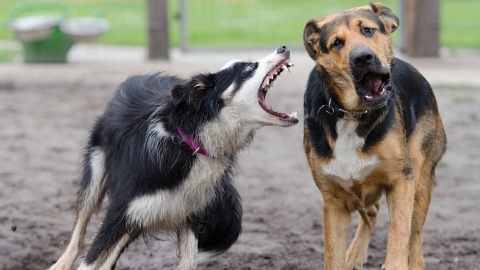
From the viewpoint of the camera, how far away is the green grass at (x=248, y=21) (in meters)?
17.4

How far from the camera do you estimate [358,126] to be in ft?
16.8

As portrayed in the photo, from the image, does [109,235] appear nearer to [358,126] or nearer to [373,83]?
[358,126]

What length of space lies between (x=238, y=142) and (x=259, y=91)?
31 cm

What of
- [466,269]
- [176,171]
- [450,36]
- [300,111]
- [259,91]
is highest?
[259,91]

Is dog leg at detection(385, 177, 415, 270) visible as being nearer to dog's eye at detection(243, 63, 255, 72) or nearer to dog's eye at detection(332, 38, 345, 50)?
dog's eye at detection(332, 38, 345, 50)

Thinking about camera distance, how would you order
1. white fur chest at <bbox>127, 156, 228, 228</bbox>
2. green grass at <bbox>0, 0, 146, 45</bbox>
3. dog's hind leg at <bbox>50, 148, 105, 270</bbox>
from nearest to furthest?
white fur chest at <bbox>127, 156, 228, 228</bbox>, dog's hind leg at <bbox>50, 148, 105, 270</bbox>, green grass at <bbox>0, 0, 146, 45</bbox>

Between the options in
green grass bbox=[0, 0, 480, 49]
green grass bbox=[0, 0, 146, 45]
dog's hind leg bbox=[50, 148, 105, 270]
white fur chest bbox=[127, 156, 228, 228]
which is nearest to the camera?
white fur chest bbox=[127, 156, 228, 228]

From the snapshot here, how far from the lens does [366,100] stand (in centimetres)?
484

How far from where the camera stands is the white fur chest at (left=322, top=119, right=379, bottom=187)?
200 inches

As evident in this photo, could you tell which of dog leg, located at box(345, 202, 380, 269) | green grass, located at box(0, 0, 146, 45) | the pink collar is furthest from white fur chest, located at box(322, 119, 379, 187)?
green grass, located at box(0, 0, 146, 45)

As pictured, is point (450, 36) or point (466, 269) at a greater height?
point (466, 269)

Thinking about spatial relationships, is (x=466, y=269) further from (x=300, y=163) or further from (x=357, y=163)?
(x=300, y=163)

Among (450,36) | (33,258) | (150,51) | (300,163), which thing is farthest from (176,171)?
(450,36)

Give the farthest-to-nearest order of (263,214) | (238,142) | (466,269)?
(263,214) < (466,269) < (238,142)
